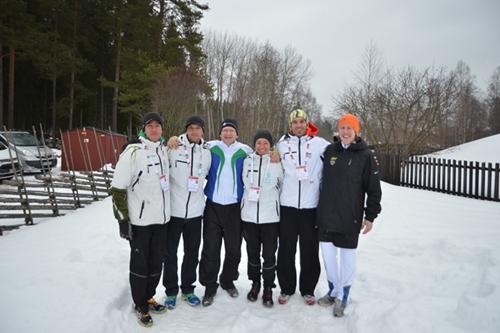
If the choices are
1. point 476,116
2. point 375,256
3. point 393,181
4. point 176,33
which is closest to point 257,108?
point 176,33

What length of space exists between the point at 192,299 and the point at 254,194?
1.37 m

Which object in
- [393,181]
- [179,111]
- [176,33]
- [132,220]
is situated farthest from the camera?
[176,33]

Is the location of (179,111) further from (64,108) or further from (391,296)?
(391,296)

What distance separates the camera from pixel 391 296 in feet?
12.4

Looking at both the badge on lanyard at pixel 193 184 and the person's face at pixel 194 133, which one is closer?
the badge on lanyard at pixel 193 184

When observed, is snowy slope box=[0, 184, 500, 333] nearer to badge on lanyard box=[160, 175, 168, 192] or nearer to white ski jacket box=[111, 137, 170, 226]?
white ski jacket box=[111, 137, 170, 226]

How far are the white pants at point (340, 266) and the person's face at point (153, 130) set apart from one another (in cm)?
208

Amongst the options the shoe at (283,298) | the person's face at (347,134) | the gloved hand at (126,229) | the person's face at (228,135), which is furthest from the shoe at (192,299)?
the person's face at (347,134)

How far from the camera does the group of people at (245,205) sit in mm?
3457

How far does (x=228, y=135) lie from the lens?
12.8 feet

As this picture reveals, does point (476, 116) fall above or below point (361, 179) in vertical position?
above

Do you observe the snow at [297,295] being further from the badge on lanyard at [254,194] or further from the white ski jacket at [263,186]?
the badge on lanyard at [254,194]

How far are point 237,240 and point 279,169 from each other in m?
0.94

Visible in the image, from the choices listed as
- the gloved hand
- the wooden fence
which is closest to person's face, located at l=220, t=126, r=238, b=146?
the gloved hand
